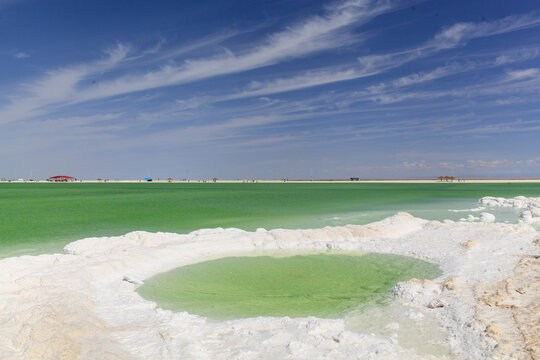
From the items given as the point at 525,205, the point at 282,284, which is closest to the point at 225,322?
the point at 282,284

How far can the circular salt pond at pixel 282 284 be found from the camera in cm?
953

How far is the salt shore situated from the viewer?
683cm

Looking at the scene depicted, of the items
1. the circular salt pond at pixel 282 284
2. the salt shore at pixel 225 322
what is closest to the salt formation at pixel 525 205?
the salt shore at pixel 225 322

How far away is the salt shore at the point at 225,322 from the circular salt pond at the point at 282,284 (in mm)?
672

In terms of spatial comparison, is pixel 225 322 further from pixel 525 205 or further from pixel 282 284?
pixel 525 205

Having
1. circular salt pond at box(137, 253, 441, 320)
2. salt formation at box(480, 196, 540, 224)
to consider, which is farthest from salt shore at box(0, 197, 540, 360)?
salt formation at box(480, 196, 540, 224)

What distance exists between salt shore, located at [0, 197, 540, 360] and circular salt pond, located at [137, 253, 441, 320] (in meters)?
0.67

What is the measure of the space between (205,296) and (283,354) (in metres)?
4.25

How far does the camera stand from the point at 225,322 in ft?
27.3

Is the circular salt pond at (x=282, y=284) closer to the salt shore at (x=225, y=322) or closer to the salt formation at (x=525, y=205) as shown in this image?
the salt shore at (x=225, y=322)

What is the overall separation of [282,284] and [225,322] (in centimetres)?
362

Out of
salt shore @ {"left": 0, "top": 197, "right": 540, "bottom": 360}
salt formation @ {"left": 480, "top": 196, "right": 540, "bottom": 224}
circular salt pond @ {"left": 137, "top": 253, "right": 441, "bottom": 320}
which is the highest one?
salt formation @ {"left": 480, "top": 196, "right": 540, "bottom": 224}

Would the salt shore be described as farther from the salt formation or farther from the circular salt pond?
the salt formation

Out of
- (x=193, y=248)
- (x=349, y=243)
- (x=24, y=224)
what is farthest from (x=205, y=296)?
(x=24, y=224)
